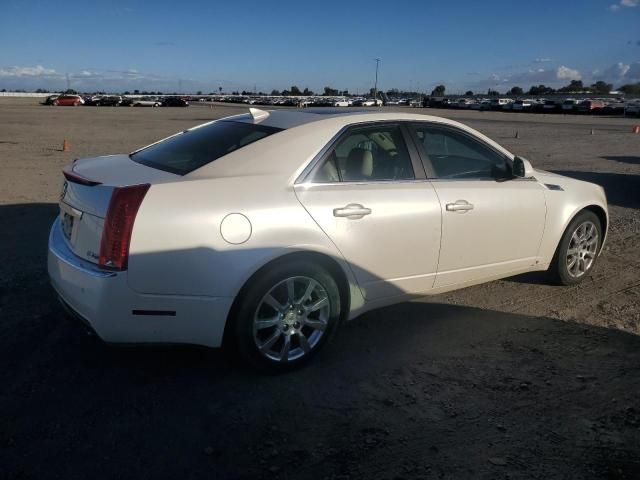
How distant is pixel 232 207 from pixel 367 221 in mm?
942

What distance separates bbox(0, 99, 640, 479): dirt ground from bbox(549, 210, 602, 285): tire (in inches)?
10.4

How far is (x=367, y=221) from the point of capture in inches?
146

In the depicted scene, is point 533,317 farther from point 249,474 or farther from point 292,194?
point 249,474

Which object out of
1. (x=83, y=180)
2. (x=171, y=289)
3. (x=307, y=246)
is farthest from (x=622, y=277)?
(x=83, y=180)

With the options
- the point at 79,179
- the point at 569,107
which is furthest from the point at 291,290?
the point at 569,107

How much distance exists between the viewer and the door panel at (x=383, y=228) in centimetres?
359

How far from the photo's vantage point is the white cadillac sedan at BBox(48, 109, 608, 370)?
3121 mm

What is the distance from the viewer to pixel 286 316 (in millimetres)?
3523

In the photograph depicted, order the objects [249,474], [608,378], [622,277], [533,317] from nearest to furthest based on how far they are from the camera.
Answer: [249,474]
[608,378]
[533,317]
[622,277]

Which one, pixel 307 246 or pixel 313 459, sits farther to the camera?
pixel 307 246

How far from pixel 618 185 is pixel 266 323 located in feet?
32.5

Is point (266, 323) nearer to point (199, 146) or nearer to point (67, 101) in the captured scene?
point (199, 146)

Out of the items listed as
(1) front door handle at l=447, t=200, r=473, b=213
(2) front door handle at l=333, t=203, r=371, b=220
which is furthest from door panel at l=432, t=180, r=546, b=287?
(2) front door handle at l=333, t=203, r=371, b=220

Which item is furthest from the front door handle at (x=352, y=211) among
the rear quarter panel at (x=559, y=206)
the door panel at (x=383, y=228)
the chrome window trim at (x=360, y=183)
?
the rear quarter panel at (x=559, y=206)
